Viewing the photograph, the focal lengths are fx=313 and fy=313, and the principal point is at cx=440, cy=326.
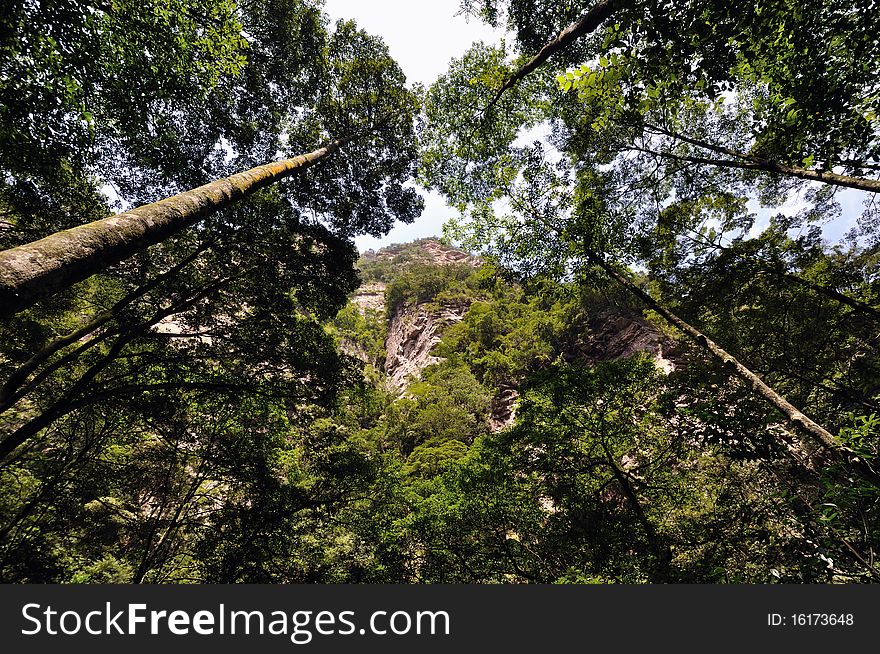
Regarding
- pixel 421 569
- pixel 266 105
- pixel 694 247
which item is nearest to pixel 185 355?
pixel 266 105

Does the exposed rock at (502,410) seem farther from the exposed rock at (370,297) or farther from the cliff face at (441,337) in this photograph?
the exposed rock at (370,297)

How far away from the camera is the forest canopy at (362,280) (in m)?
3.96

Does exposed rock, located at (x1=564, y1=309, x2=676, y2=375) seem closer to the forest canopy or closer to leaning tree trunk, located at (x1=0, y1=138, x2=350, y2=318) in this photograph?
the forest canopy

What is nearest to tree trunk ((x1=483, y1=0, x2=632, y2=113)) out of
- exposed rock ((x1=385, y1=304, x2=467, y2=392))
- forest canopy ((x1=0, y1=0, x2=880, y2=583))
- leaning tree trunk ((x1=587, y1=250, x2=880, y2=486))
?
forest canopy ((x1=0, y1=0, x2=880, y2=583))

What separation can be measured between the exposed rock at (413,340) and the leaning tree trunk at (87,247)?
118 ft

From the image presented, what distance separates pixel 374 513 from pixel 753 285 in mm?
12220

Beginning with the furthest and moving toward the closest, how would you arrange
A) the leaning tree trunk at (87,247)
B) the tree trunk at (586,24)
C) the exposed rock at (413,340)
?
1. the exposed rock at (413,340)
2. the tree trunk at (586,24)
3. the leaning tree trunk at (87,247)

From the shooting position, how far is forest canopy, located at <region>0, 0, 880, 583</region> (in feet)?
13.0

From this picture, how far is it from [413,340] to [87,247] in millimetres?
44277

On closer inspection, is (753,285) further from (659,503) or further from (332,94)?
(332,94)

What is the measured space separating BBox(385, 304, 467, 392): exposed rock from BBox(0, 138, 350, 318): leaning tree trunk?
1418 inches

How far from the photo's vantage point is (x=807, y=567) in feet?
10.5

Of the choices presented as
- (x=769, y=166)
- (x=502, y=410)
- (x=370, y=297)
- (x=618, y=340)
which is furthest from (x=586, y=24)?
(x=370, y=297)

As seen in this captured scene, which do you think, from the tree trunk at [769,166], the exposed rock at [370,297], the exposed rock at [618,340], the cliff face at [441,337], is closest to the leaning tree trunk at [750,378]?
the tree trunk at [769,166]
